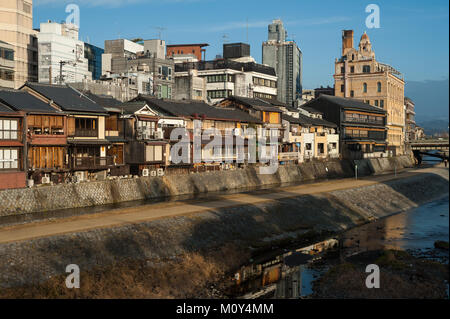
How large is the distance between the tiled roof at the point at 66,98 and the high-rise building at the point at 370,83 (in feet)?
287

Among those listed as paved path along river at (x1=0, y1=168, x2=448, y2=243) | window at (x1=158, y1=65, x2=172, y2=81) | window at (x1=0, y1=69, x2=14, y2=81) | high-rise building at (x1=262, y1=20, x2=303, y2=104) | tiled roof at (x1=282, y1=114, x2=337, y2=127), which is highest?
high-rise building at (x1=262, y1=20, x2=303, y2=104)

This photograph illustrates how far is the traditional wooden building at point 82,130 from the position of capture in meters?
49.0

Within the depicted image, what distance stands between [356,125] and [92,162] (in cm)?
6886

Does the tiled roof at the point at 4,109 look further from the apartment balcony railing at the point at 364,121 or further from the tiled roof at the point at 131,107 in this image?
the apartment balcony railing at the point at 364,121

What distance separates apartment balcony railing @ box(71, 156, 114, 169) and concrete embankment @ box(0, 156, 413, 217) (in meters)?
2.31

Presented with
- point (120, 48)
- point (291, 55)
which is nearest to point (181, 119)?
point (120, 48)

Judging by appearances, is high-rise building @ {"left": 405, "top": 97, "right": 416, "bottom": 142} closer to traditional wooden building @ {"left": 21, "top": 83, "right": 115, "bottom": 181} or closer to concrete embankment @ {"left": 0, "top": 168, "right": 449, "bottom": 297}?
concrete embankment @ {"left": 0, "top": 168, "right": 449, "bottom": 297}

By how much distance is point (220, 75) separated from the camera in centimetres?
10281

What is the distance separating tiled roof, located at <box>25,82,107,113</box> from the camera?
4938 cm

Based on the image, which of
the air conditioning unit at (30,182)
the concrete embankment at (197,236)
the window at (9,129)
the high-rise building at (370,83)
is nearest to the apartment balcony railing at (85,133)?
the window at (9,129)

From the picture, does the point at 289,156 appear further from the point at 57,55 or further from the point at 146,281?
the point at 146,281

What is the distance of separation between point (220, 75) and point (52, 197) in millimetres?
64405

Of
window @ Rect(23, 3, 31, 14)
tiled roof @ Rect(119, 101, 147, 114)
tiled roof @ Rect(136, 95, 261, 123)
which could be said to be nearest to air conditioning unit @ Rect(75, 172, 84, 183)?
tiled roof @ Rect(119, 101, 147, 114)
